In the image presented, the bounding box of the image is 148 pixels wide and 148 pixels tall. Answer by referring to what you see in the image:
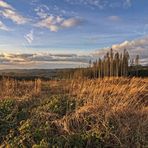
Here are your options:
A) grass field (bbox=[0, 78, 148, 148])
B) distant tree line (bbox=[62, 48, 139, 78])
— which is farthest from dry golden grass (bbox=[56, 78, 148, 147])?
distant tree line (bbox=[62, 48, 139, 78])

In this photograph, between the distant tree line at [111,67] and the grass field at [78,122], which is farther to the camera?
the distant tree line at [111,67]

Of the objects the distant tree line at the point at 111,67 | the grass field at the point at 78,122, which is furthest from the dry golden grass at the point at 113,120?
the distant tree line at the point at 111,67

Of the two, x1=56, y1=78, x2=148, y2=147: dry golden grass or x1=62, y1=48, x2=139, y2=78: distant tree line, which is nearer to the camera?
x1=56, y1=78, x2=148, y2=147: dry golden grass

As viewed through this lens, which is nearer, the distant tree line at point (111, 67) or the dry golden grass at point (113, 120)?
the dry golden grass at point (113, 120)

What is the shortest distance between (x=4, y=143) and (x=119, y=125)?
307cm

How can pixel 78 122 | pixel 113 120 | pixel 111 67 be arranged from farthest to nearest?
pixel 111 67 → pixel 78 122 → pixel 113 120

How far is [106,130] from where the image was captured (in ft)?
27.5

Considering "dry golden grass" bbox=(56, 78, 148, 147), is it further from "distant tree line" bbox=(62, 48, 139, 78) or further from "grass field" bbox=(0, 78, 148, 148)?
"distant tree line" bbox=(62, 48, 139, 78)

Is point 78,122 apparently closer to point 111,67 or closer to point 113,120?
point 113,120

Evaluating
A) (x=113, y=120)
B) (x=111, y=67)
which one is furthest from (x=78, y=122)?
(x=111, y=67)

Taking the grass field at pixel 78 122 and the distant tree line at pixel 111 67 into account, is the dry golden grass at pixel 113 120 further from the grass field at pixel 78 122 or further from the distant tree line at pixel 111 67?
the distant tree line at pixel 111 67

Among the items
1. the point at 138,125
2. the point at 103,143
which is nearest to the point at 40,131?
the point at 103,143

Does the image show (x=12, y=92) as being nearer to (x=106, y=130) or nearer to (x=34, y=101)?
(x=34, y=101)

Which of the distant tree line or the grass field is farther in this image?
the distant tree line
